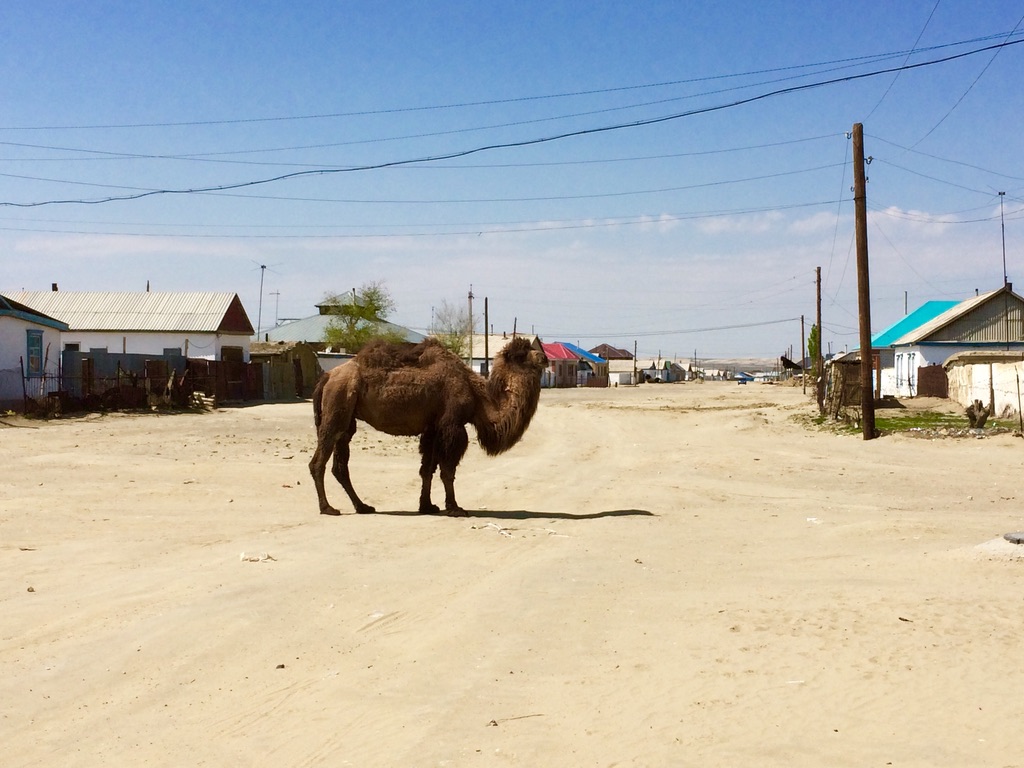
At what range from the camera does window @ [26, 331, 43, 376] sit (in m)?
33.2

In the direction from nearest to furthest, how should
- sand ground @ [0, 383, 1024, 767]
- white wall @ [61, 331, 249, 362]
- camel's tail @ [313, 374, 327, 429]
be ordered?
sand ground @ [0, 383, 1024, 767] < camel's tail @ [313, 374, 327, 429] < white wall @ [61, 331, 249, 362]

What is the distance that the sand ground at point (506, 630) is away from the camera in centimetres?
550

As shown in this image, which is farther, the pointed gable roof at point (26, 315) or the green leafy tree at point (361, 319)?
the green leafy tree at point (361, 319)

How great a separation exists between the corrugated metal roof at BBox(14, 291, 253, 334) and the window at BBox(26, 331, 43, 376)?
16993 millimetres

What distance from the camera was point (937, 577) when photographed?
29.6 feet

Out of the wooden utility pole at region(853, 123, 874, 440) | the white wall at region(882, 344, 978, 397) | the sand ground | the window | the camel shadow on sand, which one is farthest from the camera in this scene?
the white wall at region(882, 344, 978, 397)

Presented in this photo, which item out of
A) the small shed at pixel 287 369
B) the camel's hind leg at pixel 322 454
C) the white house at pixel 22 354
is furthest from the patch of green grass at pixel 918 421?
the small shed at pixel 287 369

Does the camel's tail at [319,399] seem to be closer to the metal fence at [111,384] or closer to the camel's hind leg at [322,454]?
A: the camel's hind leg at [322,454]

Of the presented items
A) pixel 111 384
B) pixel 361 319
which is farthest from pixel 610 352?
pixel 111 384

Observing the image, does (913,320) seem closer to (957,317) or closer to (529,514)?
(957,317)

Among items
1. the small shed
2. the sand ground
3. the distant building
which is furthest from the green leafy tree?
the distant building

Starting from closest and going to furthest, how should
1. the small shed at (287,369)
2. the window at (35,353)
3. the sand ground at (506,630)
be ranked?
the sand ground at (506,630)
the window at (35,353)
the small shed at (287,369)

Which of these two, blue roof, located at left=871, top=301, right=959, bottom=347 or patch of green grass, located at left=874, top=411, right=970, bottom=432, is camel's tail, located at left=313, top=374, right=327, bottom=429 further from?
blue roof, located at left=871, top=301, right=959, bottom=347

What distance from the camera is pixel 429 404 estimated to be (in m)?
14.1
